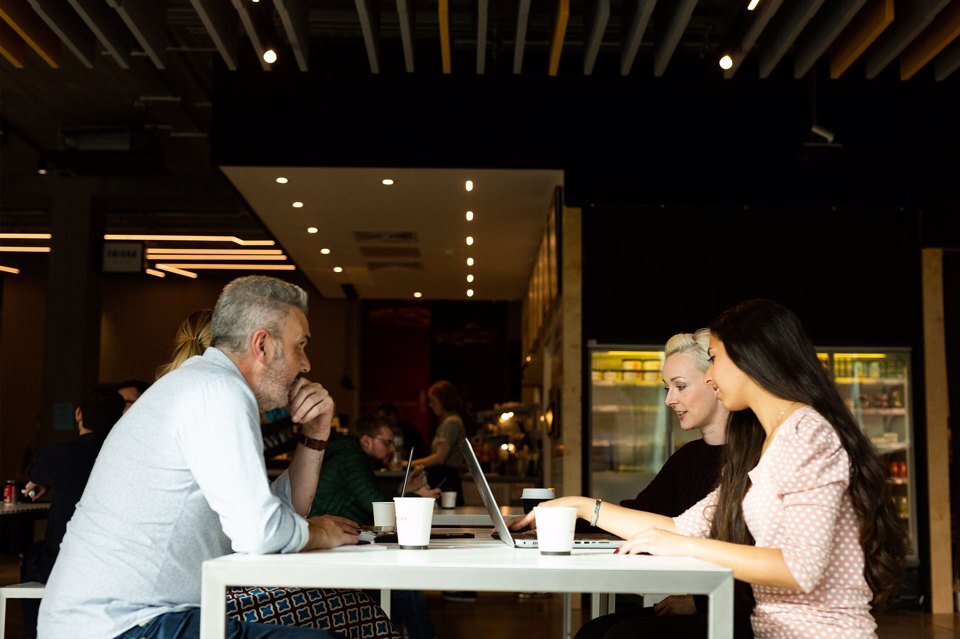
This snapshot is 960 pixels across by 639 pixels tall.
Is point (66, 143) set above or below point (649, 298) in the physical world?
above

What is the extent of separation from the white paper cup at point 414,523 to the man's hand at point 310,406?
0.35m

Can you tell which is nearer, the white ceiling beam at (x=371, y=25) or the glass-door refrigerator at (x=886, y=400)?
the white ceiling beam at (x=371, y=25)

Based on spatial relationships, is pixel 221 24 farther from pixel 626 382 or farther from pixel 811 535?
pixel 811 535

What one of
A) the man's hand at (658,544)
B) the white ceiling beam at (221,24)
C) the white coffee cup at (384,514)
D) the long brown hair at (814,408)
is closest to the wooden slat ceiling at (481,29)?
the white ceiling beam at (221,24)

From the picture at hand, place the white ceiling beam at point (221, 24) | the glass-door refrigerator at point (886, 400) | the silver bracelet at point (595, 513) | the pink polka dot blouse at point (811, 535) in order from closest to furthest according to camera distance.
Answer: the pink polka dot blouse at point (811, 535)
the silver bracelet at point (595, 513)
the white ceiling beam at point (221, 24)
the glass-door refrigerator at point (886, 400)

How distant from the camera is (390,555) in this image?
180 cm

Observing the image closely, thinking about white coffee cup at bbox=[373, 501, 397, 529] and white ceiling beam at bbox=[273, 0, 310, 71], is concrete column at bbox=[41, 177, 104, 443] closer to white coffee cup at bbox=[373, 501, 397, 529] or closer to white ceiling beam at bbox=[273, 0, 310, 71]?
white ceiling beam at bbox=[273, 0, 310, 71]

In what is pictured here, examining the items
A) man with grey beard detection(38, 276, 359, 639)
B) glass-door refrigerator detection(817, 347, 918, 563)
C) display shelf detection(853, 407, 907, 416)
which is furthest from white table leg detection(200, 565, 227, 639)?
display shelf detection(853, 407, 907, 416)

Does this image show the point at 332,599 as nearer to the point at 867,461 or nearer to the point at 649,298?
the point at 867,461

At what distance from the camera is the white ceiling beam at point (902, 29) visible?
5.15m

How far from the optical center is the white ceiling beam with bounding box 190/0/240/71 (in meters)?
5.44

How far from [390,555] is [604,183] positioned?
17.7 ft

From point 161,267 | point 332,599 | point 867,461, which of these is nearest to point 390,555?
point 332,599

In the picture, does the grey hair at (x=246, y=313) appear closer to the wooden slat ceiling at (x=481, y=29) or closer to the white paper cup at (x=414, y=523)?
the white paper cup at (x=414, y=523)
